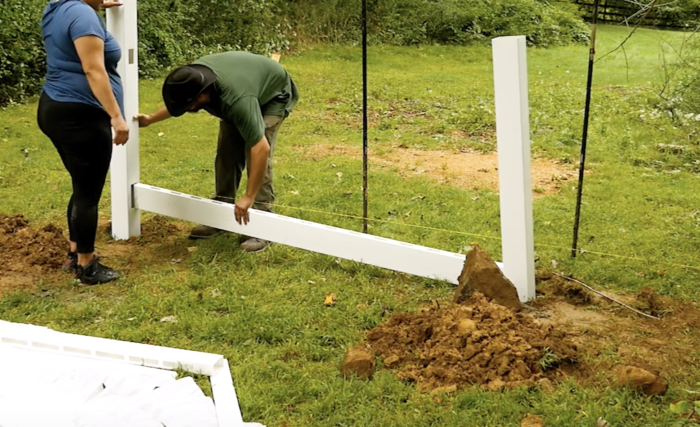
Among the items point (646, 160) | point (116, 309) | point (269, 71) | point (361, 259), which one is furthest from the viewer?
point (646, 160)

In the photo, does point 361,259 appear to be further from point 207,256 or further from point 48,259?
point 48,259

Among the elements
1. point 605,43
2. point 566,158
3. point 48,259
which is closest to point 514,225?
point 48,259

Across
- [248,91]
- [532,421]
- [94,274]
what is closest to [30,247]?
[94,274]

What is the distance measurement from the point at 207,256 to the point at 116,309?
900mm

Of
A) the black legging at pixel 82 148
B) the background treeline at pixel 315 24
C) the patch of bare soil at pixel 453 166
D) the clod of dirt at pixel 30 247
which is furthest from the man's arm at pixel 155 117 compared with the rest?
the background treeline at pixel 315 24

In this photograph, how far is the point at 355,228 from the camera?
5449 mm

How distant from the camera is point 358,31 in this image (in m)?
14.0

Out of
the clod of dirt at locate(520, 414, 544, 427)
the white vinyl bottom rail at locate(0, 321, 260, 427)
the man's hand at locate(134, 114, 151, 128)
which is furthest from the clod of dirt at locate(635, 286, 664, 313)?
the man's hand at locate(134, 114, 151, 128)

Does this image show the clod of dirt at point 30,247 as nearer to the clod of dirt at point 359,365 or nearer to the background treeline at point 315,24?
the clod of dirt at point 359,365

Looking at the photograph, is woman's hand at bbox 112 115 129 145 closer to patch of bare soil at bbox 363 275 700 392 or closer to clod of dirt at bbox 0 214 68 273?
clod of dirt at bbox 0 214 68 273

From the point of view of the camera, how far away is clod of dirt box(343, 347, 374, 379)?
3.23 metres

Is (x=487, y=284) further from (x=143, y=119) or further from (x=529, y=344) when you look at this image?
(x=143, y=119)

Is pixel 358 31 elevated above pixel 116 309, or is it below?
above

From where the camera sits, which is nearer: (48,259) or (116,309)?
(116,309)
